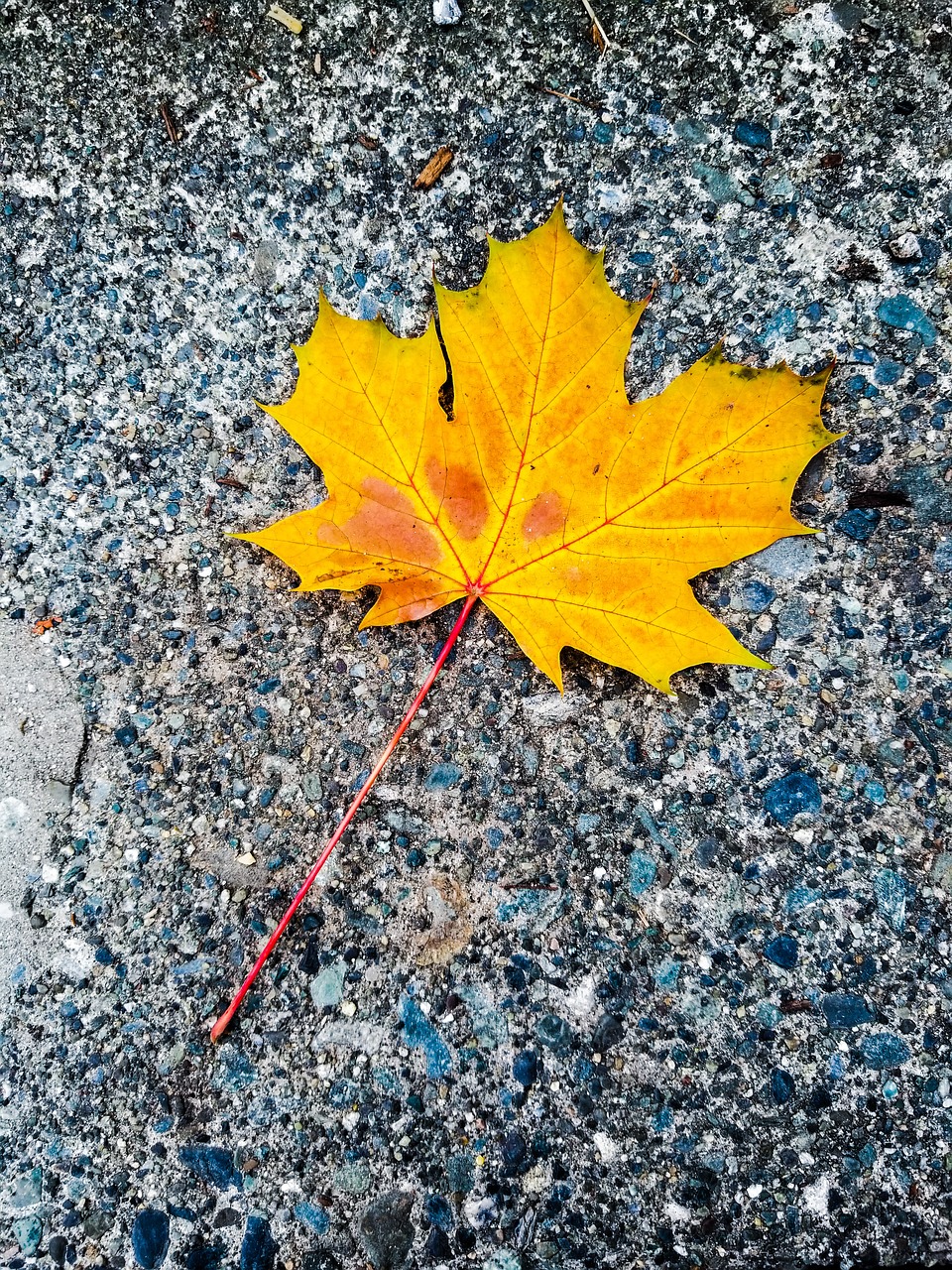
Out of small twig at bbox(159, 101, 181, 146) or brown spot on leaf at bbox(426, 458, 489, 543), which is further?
small twig at bbox(159, 101, 181, 146)

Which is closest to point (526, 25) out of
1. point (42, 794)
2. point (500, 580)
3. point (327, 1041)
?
point (500, 580)

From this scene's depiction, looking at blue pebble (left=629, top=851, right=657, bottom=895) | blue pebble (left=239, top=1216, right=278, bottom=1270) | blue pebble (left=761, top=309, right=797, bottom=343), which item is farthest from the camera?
blue pebble (left=761, top=309, right=797, bottom=343)

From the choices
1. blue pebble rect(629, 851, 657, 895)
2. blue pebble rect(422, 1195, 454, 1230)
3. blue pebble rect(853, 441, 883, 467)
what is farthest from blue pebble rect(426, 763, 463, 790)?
blue pebble rect(853, 441, 883, 467)

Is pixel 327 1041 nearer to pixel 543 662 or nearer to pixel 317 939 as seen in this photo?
pixel 317 939

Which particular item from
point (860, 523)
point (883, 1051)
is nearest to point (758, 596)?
point (860, 523)

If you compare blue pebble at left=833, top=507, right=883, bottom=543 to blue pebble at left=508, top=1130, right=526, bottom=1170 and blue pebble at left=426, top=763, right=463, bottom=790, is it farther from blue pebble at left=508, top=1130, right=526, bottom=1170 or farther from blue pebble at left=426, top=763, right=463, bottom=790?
blue pebble at left=508, top=1130, right=526, bottom=1170

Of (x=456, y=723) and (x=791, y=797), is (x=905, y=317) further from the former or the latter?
(x=456, y=723)
